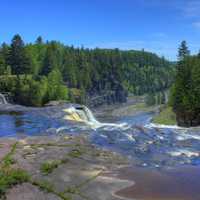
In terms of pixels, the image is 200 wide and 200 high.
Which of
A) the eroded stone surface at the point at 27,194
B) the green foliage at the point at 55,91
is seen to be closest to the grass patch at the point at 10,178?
the eroded stone surface at the point at 27,194

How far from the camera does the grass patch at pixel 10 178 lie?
13.5 meters

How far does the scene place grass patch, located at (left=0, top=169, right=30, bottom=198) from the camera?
13.5 metres

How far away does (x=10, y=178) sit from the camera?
14172 millimetres

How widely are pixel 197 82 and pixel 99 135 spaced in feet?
157

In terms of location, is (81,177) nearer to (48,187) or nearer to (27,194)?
(48,187)

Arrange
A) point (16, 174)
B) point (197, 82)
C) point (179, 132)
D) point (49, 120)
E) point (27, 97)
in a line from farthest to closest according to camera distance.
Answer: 1. point (27, 97)
2. point (197, 82)
3. point (49, 120)
4. point (179, 132)
5. point (16, 174)

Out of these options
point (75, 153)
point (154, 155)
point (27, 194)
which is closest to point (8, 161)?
point (27, 194)

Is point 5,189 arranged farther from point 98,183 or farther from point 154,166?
point 154,166

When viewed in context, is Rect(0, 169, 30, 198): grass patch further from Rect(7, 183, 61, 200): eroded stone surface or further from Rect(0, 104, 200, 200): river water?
Rect(0, 104, 200, 200): river water

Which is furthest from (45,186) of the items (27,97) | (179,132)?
(27,97)

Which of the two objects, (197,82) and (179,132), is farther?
(197,82)

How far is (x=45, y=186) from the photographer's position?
14.1 metres

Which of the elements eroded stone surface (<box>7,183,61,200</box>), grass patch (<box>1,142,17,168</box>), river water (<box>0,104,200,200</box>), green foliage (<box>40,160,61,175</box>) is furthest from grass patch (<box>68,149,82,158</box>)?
eroded stone surface (<box>7,183,61,200</box>)

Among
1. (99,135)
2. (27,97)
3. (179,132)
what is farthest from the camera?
(27,97)
